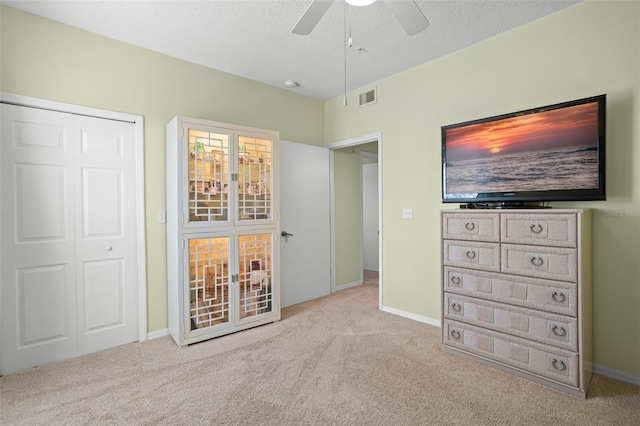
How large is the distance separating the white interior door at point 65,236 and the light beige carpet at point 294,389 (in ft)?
0.81

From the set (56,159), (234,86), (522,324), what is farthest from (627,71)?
(56,159)

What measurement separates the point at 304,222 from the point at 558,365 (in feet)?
9.35

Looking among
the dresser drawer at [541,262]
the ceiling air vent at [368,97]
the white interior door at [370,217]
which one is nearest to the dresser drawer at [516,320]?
the dresser drawer at [541,262]

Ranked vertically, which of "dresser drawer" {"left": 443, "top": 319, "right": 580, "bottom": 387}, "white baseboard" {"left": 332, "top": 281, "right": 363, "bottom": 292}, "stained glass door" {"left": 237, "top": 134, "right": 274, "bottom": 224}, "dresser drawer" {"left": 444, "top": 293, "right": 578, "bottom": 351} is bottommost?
"white baseboard" {"left": 332, "top": 281, "right": 363, "bottom": 292}

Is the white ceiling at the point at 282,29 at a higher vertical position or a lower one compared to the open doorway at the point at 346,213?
higher

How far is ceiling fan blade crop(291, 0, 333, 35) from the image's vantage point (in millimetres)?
1663

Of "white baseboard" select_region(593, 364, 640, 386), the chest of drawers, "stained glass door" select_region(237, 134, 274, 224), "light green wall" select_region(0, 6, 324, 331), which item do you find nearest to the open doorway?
"light green wall" select_region(0, 6, 324, 331)

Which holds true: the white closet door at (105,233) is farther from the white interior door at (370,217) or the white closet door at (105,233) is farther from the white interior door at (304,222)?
the white interior door at (370,217)

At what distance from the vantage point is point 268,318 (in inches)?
130

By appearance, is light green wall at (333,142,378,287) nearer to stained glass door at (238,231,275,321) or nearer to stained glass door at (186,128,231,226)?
stained glass door at (238,231,275,321)

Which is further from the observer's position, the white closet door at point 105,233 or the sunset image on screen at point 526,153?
the white closet door at point 105,233

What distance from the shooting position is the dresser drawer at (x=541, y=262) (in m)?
2.02

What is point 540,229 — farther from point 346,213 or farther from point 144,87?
point 144,87

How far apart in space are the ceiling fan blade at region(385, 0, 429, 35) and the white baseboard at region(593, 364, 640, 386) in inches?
106
